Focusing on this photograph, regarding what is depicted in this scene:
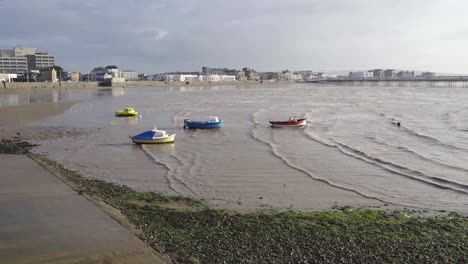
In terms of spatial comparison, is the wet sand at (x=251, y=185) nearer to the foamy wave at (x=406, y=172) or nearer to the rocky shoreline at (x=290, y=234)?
the rocky shoreline at (x=290, y=234)

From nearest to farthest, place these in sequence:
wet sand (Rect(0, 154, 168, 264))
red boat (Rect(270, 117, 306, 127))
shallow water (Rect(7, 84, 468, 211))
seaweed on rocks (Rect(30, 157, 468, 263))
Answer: wet sand (Rect(0, 154, 168, 264)), seaweed on rocks (Rect(30, 157, 468, 263)), shallow water (Rect(7, 84, 468, 211)), red boat (Rect(270, 117, 306, 127))

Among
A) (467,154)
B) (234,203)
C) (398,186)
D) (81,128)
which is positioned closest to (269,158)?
(398,186)

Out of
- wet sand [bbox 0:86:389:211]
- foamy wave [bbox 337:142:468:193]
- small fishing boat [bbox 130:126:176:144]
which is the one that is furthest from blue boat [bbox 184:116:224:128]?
foamy wave [bbox 337:142:468:193]

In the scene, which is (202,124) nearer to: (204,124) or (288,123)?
(204,124)

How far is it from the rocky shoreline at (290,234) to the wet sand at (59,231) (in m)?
0.43

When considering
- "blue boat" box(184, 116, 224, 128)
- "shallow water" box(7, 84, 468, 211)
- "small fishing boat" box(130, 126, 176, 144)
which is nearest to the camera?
"shallow water" box(7, 84, 468, 211)

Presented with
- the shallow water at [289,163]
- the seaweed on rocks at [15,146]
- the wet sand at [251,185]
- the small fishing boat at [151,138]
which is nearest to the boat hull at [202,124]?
the shallow water at [289,163]

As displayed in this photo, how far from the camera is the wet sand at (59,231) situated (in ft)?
20.9

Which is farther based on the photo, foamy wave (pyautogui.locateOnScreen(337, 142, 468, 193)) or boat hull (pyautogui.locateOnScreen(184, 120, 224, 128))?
boat hull (pyautogui.locateOnScreen(184, 120, 224, 128))

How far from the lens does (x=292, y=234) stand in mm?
8062

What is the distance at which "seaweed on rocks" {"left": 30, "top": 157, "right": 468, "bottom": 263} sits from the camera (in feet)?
22.8

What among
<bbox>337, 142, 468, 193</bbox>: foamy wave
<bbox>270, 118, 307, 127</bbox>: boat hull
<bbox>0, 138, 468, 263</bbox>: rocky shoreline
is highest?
<bbox>270, 118, 307, 127</bbox>: boat hull

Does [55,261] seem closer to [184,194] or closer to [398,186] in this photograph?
[184,194]

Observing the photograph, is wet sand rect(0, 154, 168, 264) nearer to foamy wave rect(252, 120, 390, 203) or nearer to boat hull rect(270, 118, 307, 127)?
foamy wave rect(252, 120, 390, 203)
